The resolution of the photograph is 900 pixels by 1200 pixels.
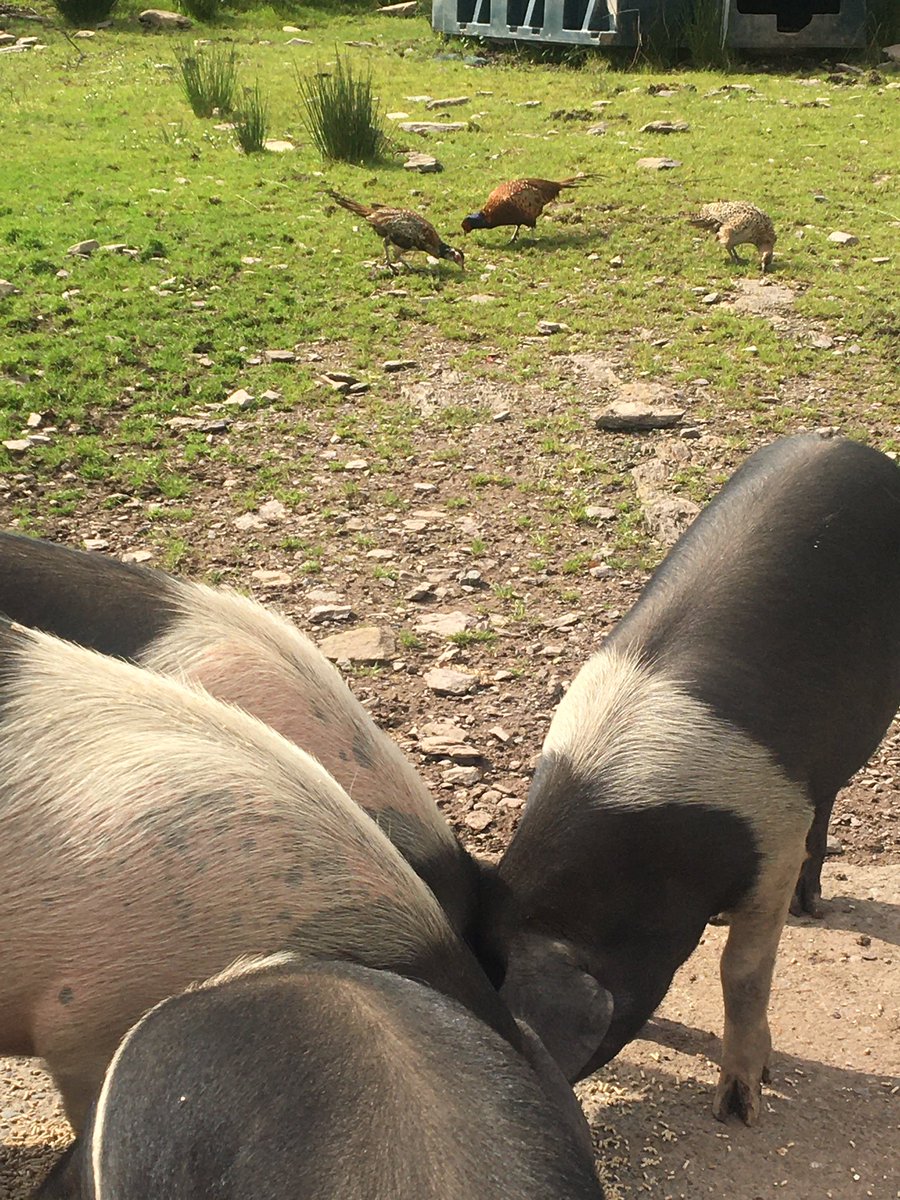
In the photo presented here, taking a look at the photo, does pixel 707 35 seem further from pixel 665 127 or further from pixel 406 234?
pixel 406 234

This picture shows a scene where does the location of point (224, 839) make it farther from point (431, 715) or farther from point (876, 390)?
point (876, 390)

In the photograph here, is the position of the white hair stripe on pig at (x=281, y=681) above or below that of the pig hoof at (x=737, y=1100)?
above

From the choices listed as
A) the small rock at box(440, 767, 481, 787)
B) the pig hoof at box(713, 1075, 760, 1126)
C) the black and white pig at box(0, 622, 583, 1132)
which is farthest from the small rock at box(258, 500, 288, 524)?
the pig hoof at box(713, 1075, 760, 1126)

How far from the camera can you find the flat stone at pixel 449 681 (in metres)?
3.88

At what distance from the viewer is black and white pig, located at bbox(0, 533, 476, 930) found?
2387mm

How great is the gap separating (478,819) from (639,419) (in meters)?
2.46

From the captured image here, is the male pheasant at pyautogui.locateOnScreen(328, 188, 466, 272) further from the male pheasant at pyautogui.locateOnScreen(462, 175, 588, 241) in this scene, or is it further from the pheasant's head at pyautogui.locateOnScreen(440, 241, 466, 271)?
the male pheasant at pyautogui.locateOnScreen(462, 175, 588, 241)

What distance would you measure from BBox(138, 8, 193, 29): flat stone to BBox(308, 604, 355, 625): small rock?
12.4m

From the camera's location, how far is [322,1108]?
156 centimetres

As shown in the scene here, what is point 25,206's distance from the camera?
7785mm

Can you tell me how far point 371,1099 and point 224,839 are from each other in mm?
597

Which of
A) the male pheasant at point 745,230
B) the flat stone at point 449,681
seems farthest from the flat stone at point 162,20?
the flat stone at point 449,681

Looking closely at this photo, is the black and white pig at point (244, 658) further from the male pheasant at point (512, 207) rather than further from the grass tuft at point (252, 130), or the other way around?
the grass tuft at point (252, 130)

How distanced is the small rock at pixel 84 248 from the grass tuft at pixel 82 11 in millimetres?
8876
